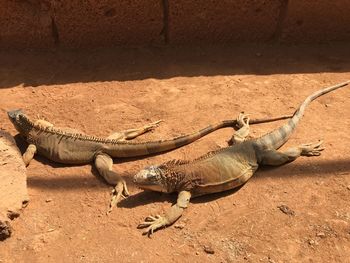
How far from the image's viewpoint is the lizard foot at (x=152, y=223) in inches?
177

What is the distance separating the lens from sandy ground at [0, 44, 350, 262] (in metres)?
4.36

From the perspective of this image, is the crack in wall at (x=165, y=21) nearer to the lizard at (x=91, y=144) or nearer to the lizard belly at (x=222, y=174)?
the lizard at (x=91, y=144)

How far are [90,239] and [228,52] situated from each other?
145 inches

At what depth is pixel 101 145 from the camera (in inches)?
212

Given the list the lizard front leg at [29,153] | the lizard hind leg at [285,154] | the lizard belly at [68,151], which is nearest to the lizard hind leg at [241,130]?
the lizard hind leg at [285,154]

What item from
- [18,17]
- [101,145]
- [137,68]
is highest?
[18,17]

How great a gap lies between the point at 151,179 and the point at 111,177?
56 centimetres

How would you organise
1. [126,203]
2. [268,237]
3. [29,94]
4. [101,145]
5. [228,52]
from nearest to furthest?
[268,237] → [126,203] → [101,145] → [29,94] → [228,52]

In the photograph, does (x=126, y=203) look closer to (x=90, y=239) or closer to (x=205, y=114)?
(x=90, y=239)

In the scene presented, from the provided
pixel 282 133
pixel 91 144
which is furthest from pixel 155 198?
pixel 282 133

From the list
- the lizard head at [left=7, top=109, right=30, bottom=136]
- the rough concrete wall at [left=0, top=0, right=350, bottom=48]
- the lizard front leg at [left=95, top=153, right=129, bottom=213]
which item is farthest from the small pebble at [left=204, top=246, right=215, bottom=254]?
the rough concrete wall at [left=0, top=0, right=350, bottom=48]

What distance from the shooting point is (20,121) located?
18.8ft

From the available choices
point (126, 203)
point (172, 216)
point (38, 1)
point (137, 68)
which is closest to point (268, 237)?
point (172, 216)

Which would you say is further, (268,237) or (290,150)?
(290,150)
